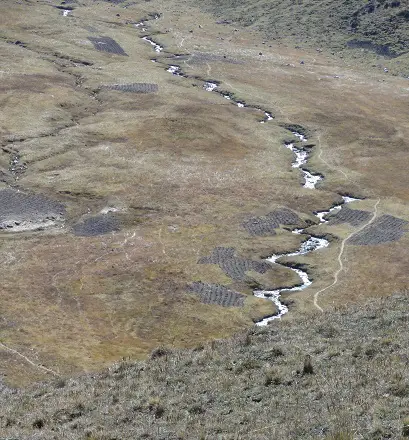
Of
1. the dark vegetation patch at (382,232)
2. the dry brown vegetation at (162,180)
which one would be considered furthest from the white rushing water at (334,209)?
the dark vegetation patch at (382,232)

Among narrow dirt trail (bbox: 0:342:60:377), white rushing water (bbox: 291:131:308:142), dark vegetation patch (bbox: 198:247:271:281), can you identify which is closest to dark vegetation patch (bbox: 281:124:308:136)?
white rushing water (bbox: 291:131:308:142)

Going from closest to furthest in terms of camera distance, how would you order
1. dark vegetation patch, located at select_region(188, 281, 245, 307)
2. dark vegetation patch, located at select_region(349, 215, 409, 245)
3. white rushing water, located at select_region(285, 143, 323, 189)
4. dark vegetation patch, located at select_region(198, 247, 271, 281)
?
dark vegetation patch, located at select_region(188, 281, 245, 307)
dark vegetation patch, located at select_region(198, 247, 271, 281)
dark vegetation patch, located at select_region(349, 215, 409, 245)
white rushing water, located at select_region(285, 143, 323, 189)

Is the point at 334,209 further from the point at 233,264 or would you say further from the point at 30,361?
the point at 30,361

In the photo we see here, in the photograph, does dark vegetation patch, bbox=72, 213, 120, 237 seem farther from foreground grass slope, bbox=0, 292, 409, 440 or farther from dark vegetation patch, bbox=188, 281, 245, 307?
foreground grass slope, bbox=0, 292, 409, 440

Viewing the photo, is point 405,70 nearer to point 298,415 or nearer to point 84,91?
point 84,91

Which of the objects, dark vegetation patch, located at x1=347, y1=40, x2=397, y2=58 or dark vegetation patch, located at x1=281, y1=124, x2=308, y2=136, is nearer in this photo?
dark vegetation patch, located at x1=281, y1=124, x2=308, y2=136

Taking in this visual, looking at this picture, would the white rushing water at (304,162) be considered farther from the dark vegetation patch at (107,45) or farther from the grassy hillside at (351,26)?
the grassy hillside at (351,26)

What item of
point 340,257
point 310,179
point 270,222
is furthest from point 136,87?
point 340,257
